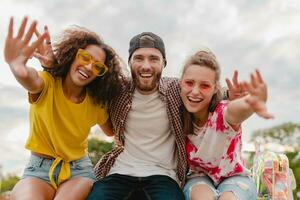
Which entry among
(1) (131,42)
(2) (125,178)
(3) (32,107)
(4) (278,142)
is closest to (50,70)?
(3) (32,107)

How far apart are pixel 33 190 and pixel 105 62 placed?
131cm

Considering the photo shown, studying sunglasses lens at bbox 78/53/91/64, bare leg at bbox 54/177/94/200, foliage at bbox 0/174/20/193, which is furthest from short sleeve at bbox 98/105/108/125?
foliage at bbox 0/174/20/193

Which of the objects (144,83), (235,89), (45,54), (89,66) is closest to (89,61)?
(89,66)

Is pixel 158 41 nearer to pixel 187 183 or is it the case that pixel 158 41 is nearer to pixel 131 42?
pixel 131 42

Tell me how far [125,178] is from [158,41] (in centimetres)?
126

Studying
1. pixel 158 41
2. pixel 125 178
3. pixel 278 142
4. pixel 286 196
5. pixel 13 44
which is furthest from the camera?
pixel 278 142

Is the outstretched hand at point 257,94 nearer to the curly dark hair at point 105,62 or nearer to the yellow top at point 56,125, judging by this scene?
the curly dark hair at point 105,62

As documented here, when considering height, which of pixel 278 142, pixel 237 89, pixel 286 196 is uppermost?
pixel 237 89

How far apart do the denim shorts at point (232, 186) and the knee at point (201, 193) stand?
0.04 metres

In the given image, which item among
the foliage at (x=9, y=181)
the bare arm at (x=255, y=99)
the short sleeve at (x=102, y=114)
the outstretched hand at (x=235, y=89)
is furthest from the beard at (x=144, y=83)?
the foliage at (x=9, y=181)

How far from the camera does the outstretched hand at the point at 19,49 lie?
13.2 ft

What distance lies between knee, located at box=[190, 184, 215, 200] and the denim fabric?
10 centimetres

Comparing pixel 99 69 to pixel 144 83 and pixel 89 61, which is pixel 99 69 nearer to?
pixel 89 61

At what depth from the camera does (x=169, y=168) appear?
4.55 m
